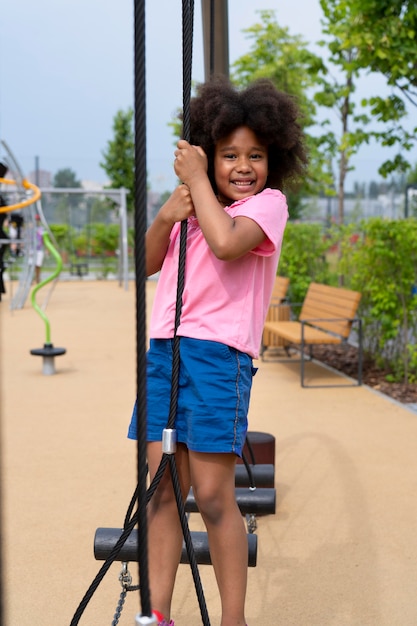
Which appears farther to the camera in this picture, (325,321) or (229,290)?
(325,321)

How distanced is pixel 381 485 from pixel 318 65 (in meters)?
6.34

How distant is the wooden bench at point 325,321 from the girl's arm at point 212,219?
4435 millimetres

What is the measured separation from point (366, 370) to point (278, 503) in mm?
3599

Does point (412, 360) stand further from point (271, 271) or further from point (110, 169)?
point (110, 169)

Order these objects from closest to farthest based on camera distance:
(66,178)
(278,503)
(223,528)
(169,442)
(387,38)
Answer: (169,442) < (223,528) < (278,503) < (387,38) < (66,178)

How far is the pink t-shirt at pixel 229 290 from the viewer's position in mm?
1912

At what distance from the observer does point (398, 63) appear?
19.8 feet

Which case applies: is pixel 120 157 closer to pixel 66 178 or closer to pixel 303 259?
pixel 66 178

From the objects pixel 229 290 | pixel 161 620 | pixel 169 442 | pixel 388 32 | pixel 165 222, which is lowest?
pixel 161 620


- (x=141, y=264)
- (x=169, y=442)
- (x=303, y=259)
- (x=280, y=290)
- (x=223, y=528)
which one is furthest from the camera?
(x=303, y=259)

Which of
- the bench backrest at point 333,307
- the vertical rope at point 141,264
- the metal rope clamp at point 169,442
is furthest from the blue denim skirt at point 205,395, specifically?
the bench backrest at point 333,307

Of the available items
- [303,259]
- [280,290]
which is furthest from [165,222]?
[303,259]

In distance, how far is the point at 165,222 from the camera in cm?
195

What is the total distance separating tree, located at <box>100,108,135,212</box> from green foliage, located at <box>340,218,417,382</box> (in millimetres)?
17048
